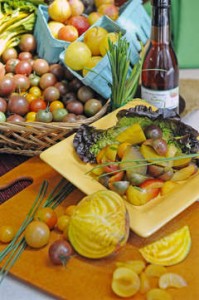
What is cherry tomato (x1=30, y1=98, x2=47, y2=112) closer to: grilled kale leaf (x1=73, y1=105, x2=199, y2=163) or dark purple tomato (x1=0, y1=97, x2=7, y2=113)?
dark purple tomato (x1=0, y1=97, x2=7, y2=113)

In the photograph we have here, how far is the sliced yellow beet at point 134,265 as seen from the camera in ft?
2.52

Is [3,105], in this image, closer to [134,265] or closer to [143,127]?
[143,127]

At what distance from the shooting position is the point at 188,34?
1538mm

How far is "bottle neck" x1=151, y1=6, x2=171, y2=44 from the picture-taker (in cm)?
103

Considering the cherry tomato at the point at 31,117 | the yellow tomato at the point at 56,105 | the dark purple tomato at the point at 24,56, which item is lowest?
the cherry tomato at the point at 31,117

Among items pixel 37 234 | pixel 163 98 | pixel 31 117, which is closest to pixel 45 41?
pixel 31 117

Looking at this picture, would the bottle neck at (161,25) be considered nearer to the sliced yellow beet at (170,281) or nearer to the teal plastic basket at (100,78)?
the teal plastic basket at (100,78)

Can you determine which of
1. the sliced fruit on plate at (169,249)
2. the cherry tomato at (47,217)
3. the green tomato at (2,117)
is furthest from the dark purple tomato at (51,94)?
the sliced fruit on plate at (169,249)

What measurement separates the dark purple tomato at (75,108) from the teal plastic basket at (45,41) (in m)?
0.18

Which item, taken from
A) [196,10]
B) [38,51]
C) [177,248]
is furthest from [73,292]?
[196,10]

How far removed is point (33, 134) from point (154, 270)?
40 centimetres

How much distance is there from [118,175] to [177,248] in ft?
0.52

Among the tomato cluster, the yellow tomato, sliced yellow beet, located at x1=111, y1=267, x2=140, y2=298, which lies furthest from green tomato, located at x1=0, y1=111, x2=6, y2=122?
sliced yellow beet, located at x1=111, y1=267, x2=140, y2=298

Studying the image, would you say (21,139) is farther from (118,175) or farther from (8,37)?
(8,37)
